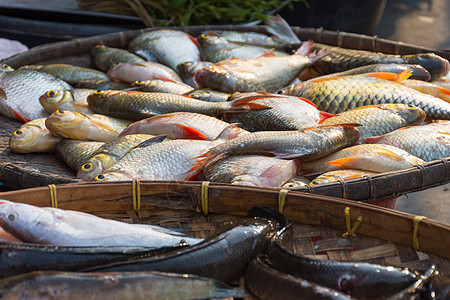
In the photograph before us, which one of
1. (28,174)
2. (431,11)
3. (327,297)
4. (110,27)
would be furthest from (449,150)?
(431,11)

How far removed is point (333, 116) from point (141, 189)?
1154 mm

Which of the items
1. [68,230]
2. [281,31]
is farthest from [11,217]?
[281,31]

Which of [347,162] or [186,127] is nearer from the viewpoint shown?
[347,162]

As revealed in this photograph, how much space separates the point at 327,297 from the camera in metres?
1.26

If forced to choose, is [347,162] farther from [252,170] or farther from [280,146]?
[252,170]

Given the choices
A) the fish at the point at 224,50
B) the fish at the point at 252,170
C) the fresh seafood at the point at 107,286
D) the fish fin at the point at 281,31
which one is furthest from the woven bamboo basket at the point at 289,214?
the fish fin at the point at 281,31

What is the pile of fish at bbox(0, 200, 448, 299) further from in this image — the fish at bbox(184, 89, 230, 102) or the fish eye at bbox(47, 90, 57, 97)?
the fish eye at bbox(47, 90, 57, 97)

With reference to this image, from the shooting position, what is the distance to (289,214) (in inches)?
69.3

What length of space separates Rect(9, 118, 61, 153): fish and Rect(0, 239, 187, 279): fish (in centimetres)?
122

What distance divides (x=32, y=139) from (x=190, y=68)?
1.11 meters

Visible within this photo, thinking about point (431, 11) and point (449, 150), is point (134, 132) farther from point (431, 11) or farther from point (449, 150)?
point (431, 11)

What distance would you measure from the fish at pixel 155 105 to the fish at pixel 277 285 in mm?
1186

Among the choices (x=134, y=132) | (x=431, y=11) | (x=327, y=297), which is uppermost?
(x=327, y=297)

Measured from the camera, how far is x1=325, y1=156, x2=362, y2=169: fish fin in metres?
2.20
